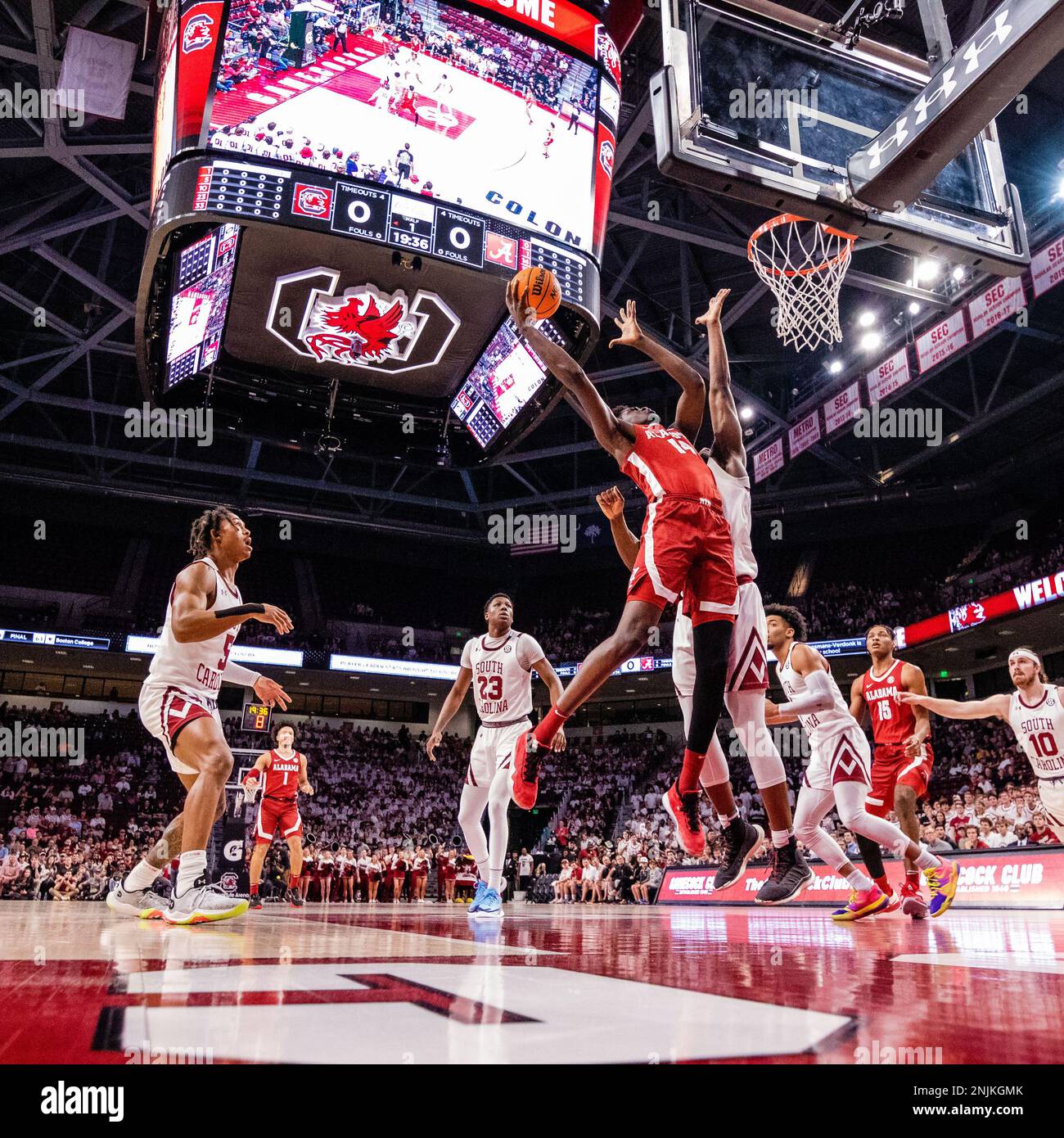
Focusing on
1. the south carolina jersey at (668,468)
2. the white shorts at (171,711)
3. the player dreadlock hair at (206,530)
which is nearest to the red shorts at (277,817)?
the white shorts at (171,711)

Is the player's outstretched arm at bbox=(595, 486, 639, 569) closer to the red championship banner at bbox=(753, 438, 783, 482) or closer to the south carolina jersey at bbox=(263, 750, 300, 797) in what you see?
the south carolina jersey at bbox=(263, 750, 300, 797)

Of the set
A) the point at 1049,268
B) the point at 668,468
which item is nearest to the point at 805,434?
the point at 1049,268

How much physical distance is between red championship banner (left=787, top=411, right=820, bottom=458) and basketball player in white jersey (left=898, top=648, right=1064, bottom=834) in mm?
11647

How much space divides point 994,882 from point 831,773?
5095 mm

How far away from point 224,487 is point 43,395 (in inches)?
244

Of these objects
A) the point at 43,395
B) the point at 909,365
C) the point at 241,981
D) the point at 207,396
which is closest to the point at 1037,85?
the point at 909,365

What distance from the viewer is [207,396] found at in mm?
9016

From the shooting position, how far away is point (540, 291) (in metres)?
3.92

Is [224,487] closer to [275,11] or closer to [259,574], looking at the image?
[259,574]

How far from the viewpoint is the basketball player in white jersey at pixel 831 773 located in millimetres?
5129

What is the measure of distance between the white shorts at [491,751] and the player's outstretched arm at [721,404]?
2.45 meters

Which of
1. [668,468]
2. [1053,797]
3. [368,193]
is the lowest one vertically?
[1053,797]

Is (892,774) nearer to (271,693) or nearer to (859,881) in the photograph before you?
(859,881)

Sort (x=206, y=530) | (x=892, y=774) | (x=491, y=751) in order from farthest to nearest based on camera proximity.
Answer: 1. (x=892, y=774)
2. (x=491, y=751)
3. (x=206, y=530)
